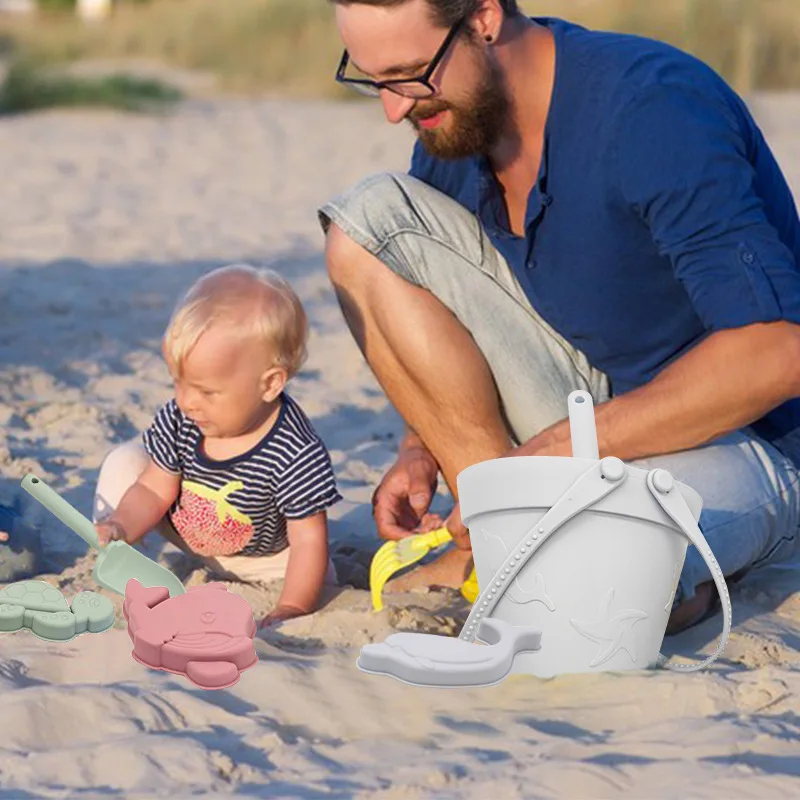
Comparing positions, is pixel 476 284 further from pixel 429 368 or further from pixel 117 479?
pixel 117 479

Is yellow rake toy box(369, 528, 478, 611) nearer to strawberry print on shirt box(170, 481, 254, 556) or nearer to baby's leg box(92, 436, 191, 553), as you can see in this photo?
strawberry print on shirt box(170, 481, 254, 556)

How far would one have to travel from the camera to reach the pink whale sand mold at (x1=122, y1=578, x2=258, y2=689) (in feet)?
7.20

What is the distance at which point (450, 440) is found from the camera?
2969 mm

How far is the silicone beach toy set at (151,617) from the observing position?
2.21 metres

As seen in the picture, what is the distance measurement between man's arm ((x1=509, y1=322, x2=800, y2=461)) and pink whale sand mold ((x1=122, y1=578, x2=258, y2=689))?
0.56m

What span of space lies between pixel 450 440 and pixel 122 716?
1.11 metres

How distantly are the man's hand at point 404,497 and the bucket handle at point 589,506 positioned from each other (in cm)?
62

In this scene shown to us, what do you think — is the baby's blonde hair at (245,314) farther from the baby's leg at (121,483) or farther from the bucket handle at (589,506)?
the bucket handle at (589,506)

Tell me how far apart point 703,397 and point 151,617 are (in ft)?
3.12

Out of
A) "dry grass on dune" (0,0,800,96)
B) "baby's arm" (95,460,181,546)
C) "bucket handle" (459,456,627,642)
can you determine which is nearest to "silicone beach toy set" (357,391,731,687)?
"bucket handle" (459,456,627,642)

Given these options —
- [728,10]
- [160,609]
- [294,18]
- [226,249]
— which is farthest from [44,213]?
[294,18]

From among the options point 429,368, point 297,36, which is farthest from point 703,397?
point 297,36

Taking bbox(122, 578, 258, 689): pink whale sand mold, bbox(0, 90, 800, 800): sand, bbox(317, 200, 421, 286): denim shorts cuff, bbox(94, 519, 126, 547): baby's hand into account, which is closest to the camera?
bbox(0, 90, 800, 800): sand

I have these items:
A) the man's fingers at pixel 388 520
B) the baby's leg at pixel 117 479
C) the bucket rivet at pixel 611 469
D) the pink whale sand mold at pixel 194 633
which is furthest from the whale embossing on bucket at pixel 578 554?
the baby's leg at pixel 117 479
